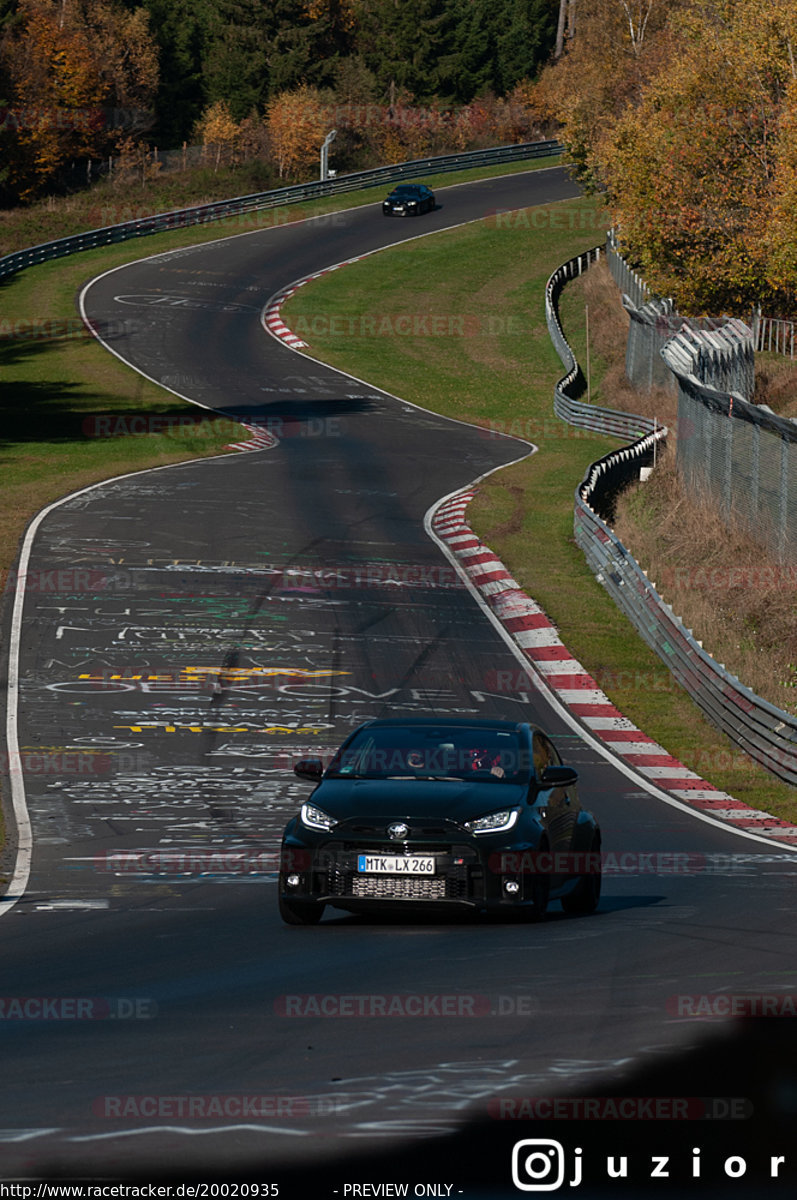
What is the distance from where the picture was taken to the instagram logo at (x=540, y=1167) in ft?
19.1

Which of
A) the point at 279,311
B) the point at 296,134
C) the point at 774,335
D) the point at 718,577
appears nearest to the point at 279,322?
the point at 279,311

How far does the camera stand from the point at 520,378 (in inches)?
2218

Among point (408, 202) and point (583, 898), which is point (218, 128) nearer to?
point (408, 202)

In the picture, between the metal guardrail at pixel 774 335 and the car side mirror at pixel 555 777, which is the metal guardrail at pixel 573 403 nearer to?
the metal guardrail at pixel 774 335

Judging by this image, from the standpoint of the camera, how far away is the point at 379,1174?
19.4 ft

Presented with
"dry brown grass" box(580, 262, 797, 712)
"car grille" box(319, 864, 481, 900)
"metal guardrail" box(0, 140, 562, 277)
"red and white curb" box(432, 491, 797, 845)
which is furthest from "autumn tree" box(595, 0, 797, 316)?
"car grille" box(319, 864, 481, 900)

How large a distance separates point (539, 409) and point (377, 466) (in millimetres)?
12226

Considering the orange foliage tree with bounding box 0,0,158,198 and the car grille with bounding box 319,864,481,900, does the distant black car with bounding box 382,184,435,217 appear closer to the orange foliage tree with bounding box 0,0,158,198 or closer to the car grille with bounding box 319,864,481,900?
the orange foliage tree with bounding box 0,0,158,198

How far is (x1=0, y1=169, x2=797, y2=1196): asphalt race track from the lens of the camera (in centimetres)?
676

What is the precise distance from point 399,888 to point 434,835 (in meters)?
0.42

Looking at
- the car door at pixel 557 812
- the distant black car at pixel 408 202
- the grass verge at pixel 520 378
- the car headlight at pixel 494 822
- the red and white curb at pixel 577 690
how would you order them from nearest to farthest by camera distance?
the car headlight at pixel 494 822
the car door at pixel 557 812
the red and white curb at pixel 577 690
the grass verge at pixel 520 378
the distant black car at pixel 408 202

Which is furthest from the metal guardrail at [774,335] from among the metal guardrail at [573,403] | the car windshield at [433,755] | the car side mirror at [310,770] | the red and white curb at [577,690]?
the car side mirror at [310,770]

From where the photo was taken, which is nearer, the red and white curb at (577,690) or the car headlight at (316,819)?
the car headlight at (316,819)

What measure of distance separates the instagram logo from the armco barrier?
43.0 feet
